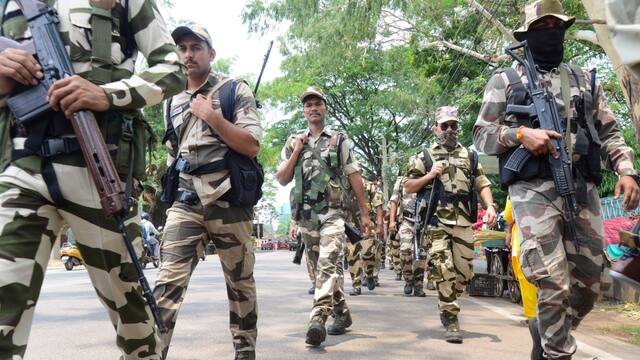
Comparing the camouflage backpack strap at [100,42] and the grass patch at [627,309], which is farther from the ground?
the camouflage backpack strap at [100,42]

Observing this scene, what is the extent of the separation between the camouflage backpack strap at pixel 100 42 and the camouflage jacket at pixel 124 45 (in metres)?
0.03

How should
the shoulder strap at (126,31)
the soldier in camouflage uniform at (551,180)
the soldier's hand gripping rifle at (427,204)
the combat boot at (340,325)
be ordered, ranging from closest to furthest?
the shoulder strap at (126,31) < the soldier in camouflage uniform at (551,180) < the combat boot at (340,325) < the soldier's hand gripping rifle at (427,204)

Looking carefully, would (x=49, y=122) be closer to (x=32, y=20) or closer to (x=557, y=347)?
(x=32, y=20)

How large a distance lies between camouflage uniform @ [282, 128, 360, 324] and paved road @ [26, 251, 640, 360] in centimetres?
48

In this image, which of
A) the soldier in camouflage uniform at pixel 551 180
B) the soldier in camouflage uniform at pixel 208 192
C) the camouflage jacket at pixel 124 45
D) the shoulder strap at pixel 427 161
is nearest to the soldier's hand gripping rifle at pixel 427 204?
the shoulder strap at pixel 427 161

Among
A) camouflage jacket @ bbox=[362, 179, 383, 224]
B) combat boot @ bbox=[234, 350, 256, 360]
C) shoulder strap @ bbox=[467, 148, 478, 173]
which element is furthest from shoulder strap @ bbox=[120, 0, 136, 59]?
camouflage jacket @ bbox=[362, 179, 383, 224]

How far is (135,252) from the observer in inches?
104

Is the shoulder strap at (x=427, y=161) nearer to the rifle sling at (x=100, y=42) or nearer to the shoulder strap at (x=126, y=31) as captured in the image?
the shoulder strap at (x=126, y=31)

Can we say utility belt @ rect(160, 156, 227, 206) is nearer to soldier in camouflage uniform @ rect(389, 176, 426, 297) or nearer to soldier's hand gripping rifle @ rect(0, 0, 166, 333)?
soldier's hand gripping rifle @ rect(0, 0, 166, 333)

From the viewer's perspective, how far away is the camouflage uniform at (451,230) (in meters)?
6.23

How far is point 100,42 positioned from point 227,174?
5.06 ft

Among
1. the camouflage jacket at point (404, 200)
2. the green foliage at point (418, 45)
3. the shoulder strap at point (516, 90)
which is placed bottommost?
the shoulder strap at point (516, 90)

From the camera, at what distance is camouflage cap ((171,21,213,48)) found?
406 cm

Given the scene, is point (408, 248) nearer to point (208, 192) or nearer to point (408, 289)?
point (408, 289)
